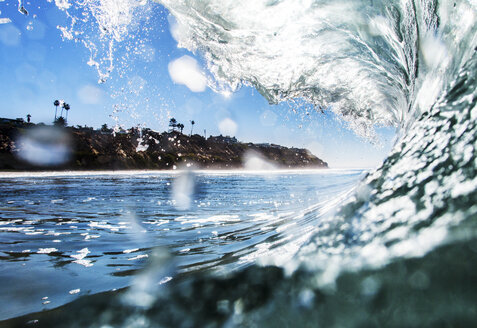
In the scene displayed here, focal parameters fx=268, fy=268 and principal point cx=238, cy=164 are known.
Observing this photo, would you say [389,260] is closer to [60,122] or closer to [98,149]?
[98,149]

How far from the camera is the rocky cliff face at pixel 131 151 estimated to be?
48312 millimetres

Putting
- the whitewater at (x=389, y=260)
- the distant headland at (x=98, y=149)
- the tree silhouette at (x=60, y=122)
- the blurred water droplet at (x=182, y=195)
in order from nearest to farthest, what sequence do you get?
the whitewater at (x=389, y=260) → the blurred water droplet at (x=182, y=195) → the distant headland at (x=98, y=149) → the tree silhouette at (x=60, y=122)

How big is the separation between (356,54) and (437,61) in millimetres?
2660

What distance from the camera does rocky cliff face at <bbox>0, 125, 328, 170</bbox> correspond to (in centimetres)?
4831

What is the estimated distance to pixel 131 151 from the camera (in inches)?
2440

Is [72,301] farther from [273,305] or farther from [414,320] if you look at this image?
[414,320]

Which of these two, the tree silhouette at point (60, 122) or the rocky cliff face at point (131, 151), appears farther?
the tree silhouette at point (60, 122)

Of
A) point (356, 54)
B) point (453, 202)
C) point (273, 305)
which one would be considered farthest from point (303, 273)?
point (356, 54)

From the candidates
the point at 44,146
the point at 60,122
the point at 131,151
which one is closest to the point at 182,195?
the point at 131,151

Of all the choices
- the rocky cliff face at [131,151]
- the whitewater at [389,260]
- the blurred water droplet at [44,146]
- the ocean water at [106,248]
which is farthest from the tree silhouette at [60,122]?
the whitewater at [389,260]

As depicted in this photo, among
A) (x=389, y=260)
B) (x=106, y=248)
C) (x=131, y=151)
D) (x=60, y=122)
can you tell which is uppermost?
(x=60, y=122)

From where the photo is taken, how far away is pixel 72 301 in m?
1.56

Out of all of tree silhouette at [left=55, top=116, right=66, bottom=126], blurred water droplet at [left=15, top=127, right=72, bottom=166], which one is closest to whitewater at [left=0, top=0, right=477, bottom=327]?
blurred water droplet at [left=15, top=127, right=72, bottom=166]

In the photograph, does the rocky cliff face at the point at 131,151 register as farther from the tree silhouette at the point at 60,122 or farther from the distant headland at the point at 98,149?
the tree silhouette at the point at 60,122
